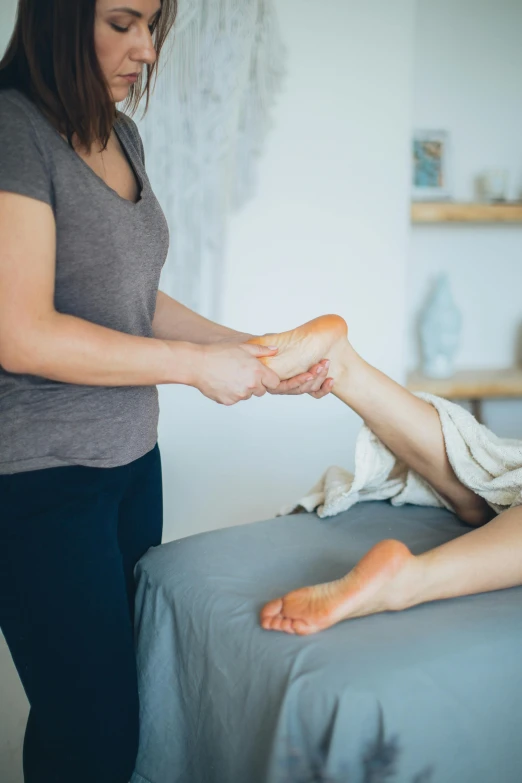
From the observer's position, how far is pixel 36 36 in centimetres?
103

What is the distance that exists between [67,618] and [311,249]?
167cm

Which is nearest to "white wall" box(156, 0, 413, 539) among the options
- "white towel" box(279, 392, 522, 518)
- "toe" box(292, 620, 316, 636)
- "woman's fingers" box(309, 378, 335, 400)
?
"white towel" box(279, 392, 522, 518)

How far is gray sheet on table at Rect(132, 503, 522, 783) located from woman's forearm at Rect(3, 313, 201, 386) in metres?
0.38

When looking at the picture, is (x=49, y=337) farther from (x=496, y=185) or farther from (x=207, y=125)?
(x=496, y=185)

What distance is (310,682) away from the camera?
1.03 m

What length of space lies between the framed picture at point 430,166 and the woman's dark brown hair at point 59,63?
6.45ft

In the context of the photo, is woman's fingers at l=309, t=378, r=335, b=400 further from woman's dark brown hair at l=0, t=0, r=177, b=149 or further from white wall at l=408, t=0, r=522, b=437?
white wall at l=408, t=0, r=522, b=437

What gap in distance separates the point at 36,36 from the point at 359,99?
64.6 inches

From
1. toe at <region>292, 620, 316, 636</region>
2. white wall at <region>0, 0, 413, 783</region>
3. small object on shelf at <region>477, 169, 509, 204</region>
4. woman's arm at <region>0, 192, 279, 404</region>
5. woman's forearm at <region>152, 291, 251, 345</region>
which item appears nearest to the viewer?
woman's arm at <region>0, 192, 279, 404</region>

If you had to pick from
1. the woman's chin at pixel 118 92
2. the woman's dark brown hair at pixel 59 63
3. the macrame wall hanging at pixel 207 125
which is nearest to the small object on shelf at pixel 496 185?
the macrame wall hanging at pixel 207 125

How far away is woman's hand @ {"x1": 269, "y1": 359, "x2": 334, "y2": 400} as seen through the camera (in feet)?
4.95

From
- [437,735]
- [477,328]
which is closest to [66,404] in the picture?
[437,735]

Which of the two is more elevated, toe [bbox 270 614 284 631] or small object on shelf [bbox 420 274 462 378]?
small object on shelf [bbox 420 274 462 378]

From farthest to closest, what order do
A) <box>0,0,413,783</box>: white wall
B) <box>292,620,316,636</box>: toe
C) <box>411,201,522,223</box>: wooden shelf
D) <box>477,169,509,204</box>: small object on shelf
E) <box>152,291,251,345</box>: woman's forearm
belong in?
1. <box>477,169,509,204</box>: small object on shelf
2. <box>411,201,522,223</box>: wooden shelf
3. <box>0,0,413,783</box>: white wall
4. <box>152,291,251,345</box>: woman's forearm
5. <box>292,620,316,636</box>: toe
